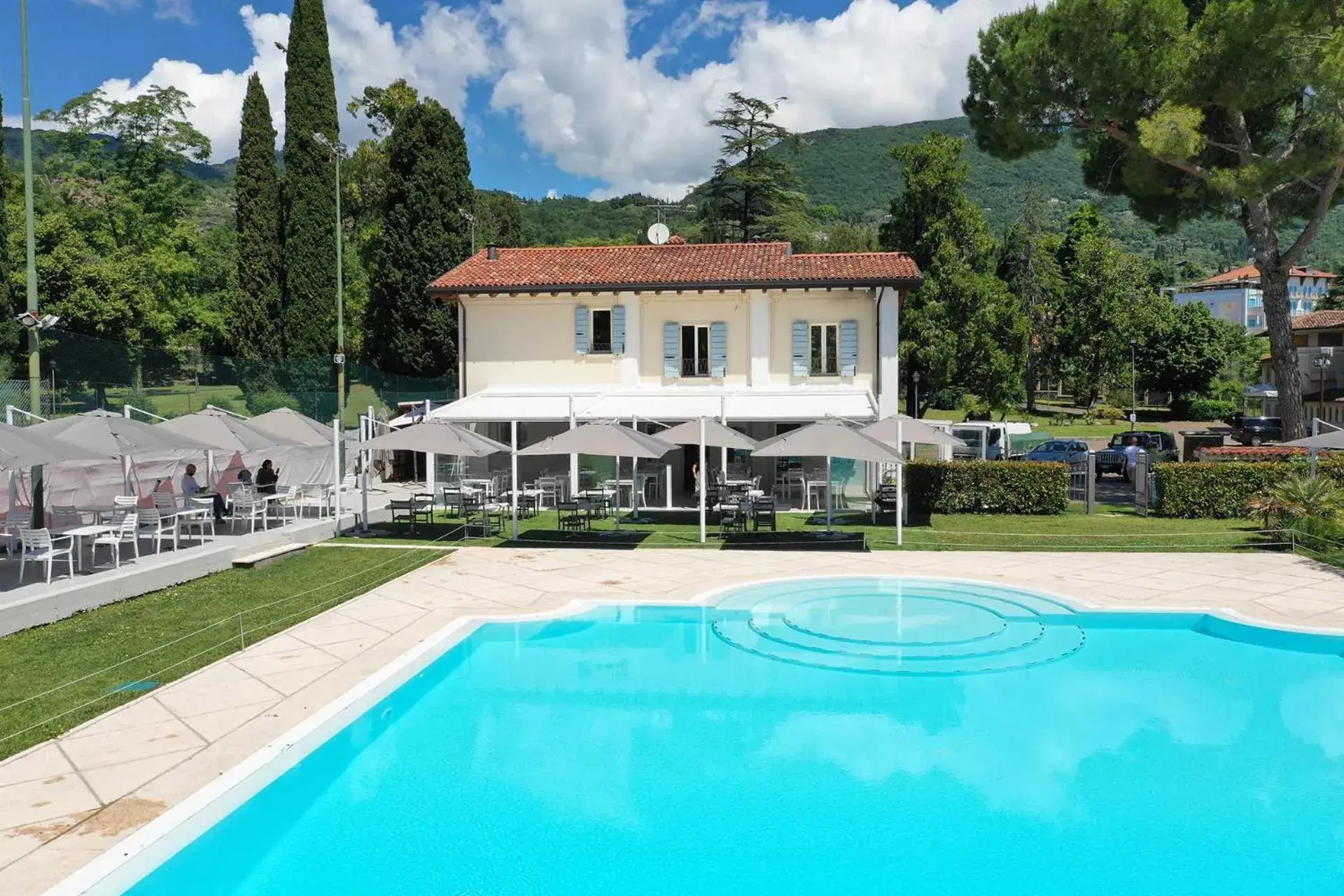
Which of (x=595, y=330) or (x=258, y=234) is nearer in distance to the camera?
(x=595, y=330)

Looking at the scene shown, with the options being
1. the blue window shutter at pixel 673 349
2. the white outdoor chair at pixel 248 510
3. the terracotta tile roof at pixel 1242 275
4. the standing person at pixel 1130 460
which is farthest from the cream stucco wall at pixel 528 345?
the terracotta tile roof at pixel 1242 275

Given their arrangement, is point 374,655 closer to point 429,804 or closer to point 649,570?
point 429,804

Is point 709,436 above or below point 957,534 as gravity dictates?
above

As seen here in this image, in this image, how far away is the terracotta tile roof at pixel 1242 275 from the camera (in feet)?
380

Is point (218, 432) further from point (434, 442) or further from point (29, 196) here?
point (29, 196)

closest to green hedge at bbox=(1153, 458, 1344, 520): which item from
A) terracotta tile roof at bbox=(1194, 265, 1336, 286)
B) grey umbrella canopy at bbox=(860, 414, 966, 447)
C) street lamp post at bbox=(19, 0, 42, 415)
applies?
grey umbrella canopy at bbox=(860, 414, 966, 447)

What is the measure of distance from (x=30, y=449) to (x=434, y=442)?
307 inches

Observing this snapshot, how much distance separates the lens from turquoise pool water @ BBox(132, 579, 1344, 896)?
6918 mm

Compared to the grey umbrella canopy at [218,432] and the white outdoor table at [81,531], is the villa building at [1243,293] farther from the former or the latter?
the white outdoor table at [81,531]

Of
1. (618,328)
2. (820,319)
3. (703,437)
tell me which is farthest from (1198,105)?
(703,437)

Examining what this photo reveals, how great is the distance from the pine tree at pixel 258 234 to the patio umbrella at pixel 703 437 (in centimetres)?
2482

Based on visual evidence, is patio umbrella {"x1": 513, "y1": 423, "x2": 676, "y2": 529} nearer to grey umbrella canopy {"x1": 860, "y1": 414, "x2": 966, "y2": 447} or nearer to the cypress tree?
grey umbrella canopy {"x1": 860, "y1": 414, "x2": 966, "y2": 447}

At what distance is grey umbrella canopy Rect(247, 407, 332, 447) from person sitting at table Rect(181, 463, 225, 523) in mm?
1627

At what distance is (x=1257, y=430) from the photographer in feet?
129
